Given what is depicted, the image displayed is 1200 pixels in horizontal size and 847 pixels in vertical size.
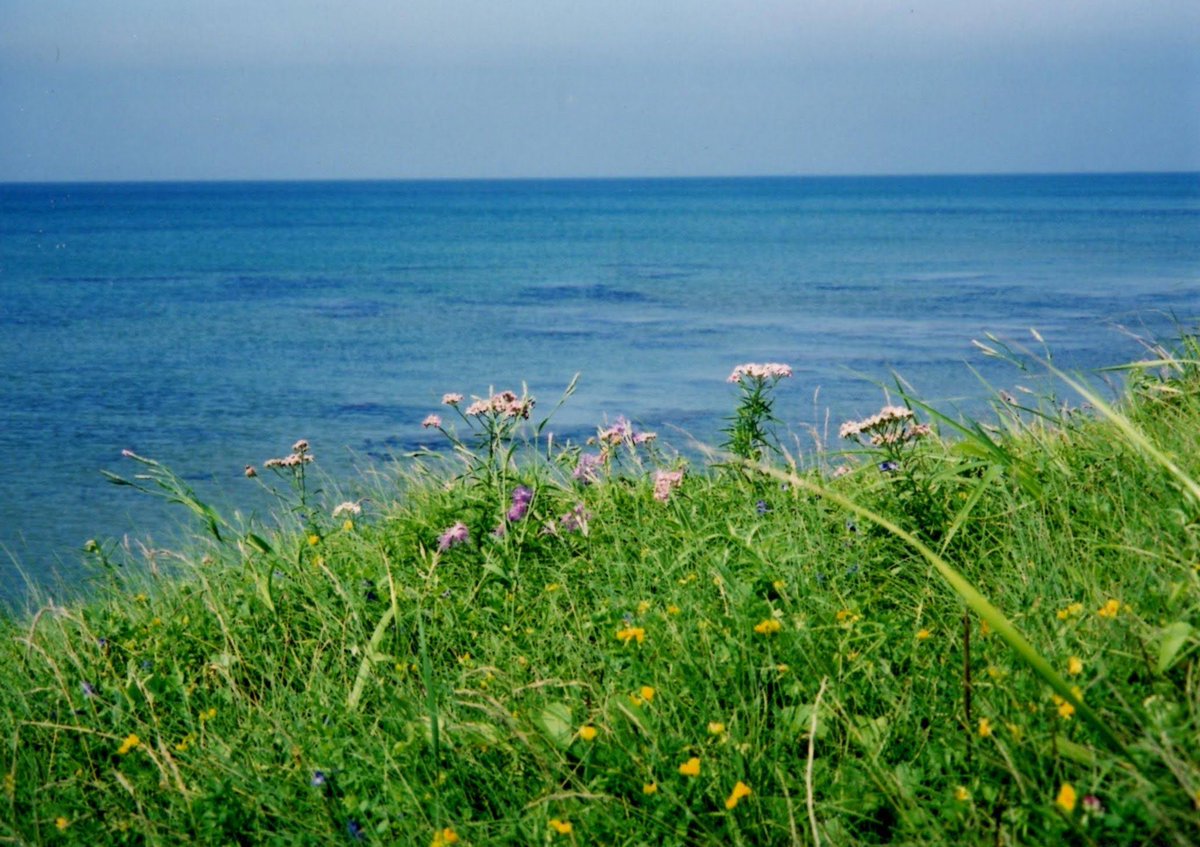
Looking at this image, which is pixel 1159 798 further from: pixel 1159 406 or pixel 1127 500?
pixel 1159 406

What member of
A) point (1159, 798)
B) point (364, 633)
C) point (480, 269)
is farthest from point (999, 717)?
point (480, 269)

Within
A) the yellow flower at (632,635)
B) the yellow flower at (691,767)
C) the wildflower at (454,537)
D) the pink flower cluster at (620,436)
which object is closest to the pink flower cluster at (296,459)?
the wildflower at (454,537)

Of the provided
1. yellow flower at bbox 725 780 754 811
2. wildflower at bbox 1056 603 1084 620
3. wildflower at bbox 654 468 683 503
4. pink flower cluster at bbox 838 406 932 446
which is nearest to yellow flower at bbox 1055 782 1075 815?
yellow flower at bbox 725 780 754 811

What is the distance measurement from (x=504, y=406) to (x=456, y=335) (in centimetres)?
1681

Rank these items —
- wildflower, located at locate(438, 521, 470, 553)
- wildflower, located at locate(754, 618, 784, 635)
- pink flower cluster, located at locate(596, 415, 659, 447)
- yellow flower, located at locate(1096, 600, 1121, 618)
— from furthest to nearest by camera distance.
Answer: pink flower cluster, located at locate(596, 415, 659, 447), wildflower, located at locate(438, 521, 470, 553), wildflower, located at locate(754, 618, 784, 635), yellow flower, located at locate(1096, 600, 1121, 618)

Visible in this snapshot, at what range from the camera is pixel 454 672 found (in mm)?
3041

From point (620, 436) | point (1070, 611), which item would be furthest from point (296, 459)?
point (1070, 611)

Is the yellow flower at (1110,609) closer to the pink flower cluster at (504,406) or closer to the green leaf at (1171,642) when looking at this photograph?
the green leaf at (1171,642)

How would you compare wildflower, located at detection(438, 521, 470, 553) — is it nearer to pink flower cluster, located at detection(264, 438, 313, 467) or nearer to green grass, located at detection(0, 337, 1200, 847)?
green grass, located at detection(0, 337, 1200, 847)

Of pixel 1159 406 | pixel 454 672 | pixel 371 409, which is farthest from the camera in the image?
pixel 371 409

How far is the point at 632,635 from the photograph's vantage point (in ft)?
9.13

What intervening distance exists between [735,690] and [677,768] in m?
0.26

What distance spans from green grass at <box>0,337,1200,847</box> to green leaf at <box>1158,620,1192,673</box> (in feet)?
0.17

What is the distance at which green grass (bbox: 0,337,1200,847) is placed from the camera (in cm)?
217
